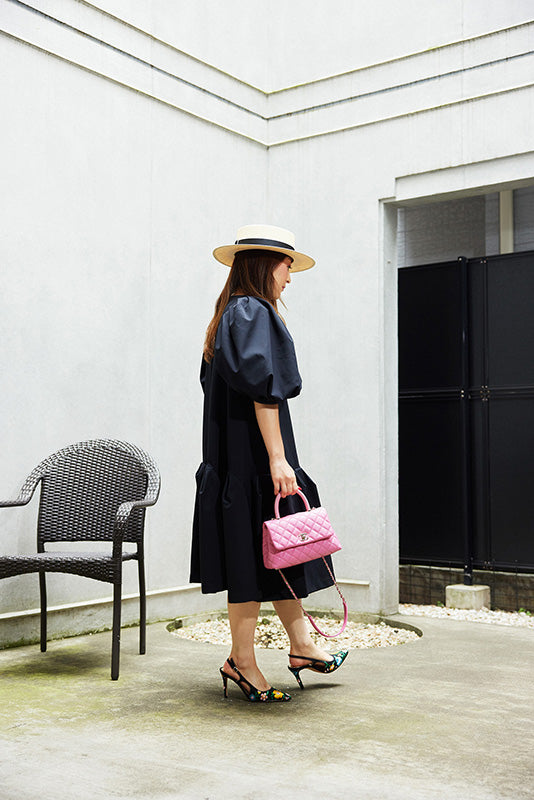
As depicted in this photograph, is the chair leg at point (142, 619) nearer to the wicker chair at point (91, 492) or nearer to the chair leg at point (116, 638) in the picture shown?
the wicker chair at point (91, 492)

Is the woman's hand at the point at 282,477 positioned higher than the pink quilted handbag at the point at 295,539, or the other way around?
the woman's hand at the point at 282,477

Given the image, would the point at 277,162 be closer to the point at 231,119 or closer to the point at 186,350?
the point at 231,119

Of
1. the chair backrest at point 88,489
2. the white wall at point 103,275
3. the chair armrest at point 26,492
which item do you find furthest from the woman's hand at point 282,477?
the white wall at point 103,275

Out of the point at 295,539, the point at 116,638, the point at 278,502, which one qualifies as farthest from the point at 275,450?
the point at 116,638

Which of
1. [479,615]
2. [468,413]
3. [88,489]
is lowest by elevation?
[479,615]

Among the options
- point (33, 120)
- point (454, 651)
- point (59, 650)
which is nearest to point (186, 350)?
point (33, 120)

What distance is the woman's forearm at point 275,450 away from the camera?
3.06 m

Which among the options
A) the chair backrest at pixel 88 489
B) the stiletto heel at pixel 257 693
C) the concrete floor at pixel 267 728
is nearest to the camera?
the concrete floor at pixel 267 728

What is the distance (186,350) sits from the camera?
5215 millimetres

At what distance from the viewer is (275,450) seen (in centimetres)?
307

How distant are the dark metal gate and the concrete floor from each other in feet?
5.03

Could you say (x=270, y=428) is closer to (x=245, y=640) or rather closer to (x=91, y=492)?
(x=245, y=640)

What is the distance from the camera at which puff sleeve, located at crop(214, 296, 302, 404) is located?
301 cm

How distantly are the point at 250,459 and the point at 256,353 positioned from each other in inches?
16.3
